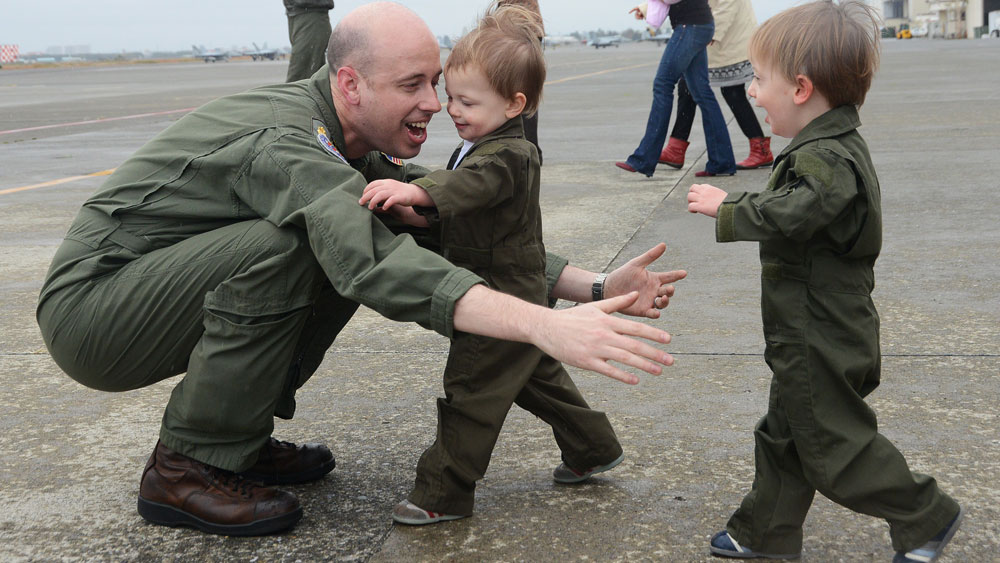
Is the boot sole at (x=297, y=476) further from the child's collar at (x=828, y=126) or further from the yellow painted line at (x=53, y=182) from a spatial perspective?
the yellow painted line at (x=53, y=182)

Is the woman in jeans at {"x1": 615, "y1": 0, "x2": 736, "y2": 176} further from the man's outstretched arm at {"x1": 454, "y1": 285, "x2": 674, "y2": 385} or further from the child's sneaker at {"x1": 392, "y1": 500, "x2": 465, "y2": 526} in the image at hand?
the man's outstretched arm at {"x1": 454, "y1": 285, "x2": 674, "y2": 385}

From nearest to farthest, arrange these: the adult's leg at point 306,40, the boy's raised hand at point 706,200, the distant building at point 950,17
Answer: the boy's raised hand at point 706,200, the adult's leg at point 306,40, the distant building at point 950,17

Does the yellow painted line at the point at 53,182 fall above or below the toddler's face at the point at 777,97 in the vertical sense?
below

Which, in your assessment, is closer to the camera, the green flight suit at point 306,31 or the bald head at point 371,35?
the bald head at point 371,35

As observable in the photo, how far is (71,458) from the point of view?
2.82m

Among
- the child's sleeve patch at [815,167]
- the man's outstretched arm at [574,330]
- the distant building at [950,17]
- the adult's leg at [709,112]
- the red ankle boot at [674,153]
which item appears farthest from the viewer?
the distant building at [950,17]

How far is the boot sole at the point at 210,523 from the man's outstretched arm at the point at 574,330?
0.69 m

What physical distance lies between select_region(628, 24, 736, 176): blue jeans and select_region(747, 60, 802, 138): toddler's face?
16.9ft

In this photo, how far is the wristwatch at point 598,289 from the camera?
2697 mm

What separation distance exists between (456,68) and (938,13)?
116613 mm

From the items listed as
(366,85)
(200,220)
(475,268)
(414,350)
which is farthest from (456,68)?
(414,350)

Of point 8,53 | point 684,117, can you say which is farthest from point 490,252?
point 8,53

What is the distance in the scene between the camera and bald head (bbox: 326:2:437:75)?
258cm

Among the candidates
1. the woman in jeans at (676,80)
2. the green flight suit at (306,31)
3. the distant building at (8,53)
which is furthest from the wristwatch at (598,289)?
the distant building at (8,53)
